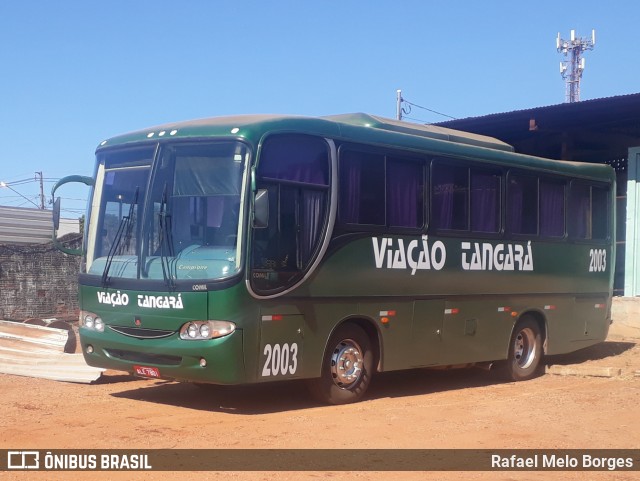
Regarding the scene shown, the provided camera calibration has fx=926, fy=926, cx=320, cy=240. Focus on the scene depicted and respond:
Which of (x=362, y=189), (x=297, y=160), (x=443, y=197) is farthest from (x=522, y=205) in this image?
(x=297, y=160)

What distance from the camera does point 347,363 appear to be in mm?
11102

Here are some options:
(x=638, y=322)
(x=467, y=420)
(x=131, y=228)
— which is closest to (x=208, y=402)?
(x=131, y=228)

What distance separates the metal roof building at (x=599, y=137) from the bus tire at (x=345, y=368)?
9.25m

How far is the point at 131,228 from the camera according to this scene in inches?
413

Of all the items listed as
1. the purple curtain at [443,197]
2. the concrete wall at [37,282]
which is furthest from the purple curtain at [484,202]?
the concrete wall at [37,282]

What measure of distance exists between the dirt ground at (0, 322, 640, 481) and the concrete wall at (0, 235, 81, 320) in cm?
1024

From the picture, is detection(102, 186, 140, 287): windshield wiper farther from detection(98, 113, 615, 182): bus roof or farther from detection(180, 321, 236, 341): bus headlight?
detection(180, 321, 236, 341): bus headlight

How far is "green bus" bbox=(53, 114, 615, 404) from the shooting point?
9.85 meters

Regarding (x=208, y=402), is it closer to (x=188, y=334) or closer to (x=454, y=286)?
(x=188, y=334)

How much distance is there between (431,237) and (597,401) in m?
2.93

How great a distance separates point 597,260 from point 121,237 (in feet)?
28.4

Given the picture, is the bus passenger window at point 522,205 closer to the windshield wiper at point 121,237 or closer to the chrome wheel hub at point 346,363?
the chrome wheel hub at point 346,363

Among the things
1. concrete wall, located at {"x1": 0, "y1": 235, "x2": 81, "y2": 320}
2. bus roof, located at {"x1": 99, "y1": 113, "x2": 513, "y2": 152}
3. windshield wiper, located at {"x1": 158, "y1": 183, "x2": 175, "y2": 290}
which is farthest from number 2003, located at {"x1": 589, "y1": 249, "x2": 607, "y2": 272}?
concrete wall, located at {"x1": 0, "y1": 235, "x2": 81, "y2": 320}

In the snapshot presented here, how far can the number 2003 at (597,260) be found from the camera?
15531 mm
